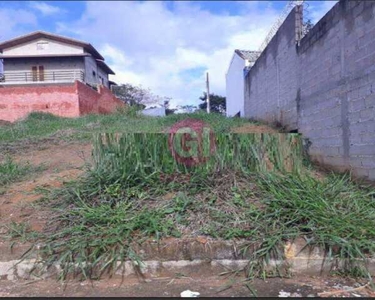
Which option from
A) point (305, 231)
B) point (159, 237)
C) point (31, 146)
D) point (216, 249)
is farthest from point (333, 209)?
point (31, 146)

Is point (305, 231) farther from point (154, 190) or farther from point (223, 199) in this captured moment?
point (154, 190)

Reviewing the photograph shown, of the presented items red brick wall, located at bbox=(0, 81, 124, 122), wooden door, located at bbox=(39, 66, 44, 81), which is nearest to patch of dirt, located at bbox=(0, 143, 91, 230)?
red brick wall, located at bbox=(0, 81, 124, 122)

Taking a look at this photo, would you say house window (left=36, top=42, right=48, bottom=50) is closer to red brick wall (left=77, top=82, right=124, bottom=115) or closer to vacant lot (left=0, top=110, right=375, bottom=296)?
red brick wall (left=77, top=82, right=124, bottom=115)

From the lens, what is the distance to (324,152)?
5.64 meters

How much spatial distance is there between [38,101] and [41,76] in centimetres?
535

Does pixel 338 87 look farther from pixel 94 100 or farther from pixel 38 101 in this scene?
pixel 94 100

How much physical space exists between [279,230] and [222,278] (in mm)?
680

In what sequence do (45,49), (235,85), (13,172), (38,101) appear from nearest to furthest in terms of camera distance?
(13,172) < (38,101) < (235,85) < (45,49)

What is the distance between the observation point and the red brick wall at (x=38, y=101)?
1831cm

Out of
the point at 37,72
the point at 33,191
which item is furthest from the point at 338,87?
the point at 37,72

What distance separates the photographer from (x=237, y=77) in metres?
19.6

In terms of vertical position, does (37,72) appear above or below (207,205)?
above

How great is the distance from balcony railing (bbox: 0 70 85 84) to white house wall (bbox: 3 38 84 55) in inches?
55.2

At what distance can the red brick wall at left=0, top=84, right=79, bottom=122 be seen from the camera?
721 inches
